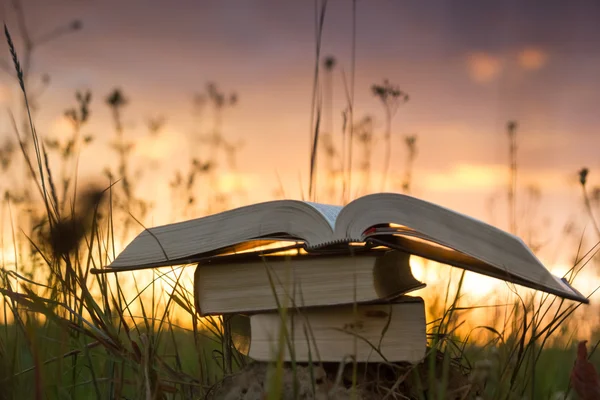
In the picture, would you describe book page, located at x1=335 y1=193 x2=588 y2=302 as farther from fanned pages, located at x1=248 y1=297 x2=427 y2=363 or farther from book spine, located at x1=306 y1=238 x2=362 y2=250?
fanned pages, located at x1=248 y1=297 x2=427 y2=363

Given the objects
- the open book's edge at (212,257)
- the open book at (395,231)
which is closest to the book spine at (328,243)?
the open book at (395,231)

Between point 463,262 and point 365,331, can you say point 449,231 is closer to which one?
point 463,262

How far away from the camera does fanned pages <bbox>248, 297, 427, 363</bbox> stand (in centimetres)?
164

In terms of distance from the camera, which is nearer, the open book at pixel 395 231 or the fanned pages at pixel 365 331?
the open book at pixel 395 231

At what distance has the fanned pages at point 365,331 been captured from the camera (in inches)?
64.6

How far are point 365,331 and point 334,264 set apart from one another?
18 cm

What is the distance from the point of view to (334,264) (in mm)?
1622

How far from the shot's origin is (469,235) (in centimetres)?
150

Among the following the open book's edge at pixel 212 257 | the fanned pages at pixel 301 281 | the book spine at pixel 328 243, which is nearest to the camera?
the book spine at pixel 328 243

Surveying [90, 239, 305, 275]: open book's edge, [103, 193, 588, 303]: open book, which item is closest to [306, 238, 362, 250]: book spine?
[103, 193, 588, 303]: open book

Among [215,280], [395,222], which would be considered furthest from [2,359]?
[395,222]

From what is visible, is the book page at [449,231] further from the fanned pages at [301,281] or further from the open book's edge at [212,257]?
the open book's edge at [212,257]

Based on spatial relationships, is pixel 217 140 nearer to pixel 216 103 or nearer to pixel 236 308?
pixel 216 103

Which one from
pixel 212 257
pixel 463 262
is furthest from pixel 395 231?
pixel 212 257
